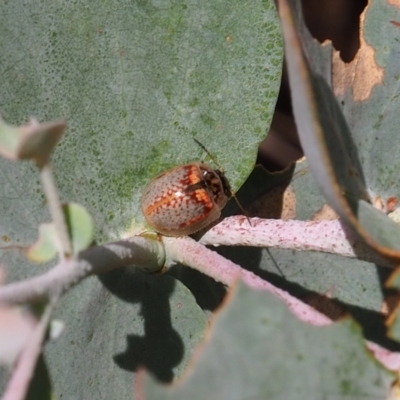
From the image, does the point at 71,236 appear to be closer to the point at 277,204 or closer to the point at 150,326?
the point at 150,326

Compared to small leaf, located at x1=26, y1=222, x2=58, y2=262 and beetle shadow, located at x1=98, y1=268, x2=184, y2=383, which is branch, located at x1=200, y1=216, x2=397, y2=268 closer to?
beetle shadow, located at x1=98, y1=268, x2=184, y2=383

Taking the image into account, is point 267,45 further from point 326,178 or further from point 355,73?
point 326,178

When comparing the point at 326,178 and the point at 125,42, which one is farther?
the point at 125,42

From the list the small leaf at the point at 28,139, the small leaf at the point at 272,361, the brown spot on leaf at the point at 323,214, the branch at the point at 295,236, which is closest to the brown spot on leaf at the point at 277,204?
the brown spot on leaf at the point at 323,214

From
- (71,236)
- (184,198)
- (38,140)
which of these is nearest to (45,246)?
(71,236)

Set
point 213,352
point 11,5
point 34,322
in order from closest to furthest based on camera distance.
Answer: point 213,352, point 34,322, point 11,5

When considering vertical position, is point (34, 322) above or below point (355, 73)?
above

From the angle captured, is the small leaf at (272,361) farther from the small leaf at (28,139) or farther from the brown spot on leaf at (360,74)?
the brown spot on leaf at (360,74)

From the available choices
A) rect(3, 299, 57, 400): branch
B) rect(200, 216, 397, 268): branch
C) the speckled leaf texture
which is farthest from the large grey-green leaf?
rect(3, 299, 57, 400): branch

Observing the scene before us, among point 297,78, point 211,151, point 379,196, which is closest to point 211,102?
point 211,151

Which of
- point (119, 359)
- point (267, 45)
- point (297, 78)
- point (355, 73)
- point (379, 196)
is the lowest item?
point (119, 359)
